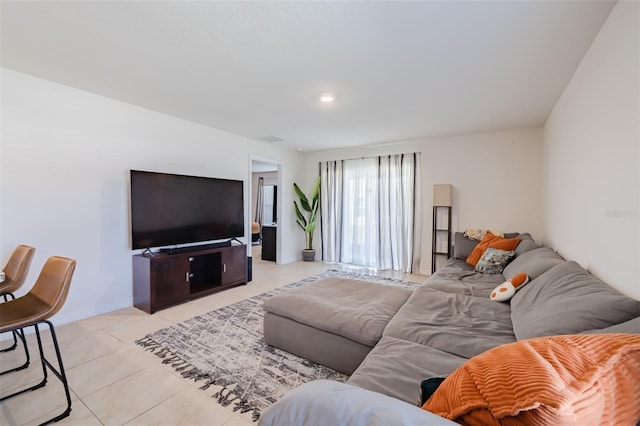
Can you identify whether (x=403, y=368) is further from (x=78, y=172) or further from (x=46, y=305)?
(x=78, y=172)

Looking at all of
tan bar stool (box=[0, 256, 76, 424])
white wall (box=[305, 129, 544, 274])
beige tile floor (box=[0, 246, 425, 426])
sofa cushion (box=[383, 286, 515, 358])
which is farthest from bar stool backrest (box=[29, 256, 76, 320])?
white wall (box=[305, 129, 544, 274])

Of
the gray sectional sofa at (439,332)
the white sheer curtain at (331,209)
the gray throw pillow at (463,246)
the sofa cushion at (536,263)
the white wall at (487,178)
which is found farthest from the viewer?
the white sheer curtain at (331,209)

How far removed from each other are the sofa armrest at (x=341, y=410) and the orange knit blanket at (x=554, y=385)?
98 millimetres

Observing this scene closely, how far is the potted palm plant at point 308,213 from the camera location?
562 cm

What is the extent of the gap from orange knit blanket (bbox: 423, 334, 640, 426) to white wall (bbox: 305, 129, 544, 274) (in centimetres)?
395

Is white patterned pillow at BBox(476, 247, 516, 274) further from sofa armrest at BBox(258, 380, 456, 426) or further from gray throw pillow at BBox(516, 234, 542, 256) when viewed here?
sofa armrest at BBox(258, 380, 456, 426)

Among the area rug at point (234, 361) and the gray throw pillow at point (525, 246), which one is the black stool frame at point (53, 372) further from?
the gray throw pillow at point (525, 246)

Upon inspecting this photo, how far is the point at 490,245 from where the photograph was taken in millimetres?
3359

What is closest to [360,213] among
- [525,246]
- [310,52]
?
[525,246]

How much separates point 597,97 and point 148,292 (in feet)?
13.8

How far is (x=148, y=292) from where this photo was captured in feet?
9.61

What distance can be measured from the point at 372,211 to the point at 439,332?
3729 millimetres

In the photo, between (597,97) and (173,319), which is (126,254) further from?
(597,97)

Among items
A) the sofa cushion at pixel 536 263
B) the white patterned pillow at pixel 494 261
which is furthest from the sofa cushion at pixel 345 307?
the white patterned pillow at pixel 494 261
